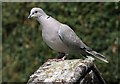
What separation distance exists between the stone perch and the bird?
233 millimetres

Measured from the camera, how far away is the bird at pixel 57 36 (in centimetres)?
413

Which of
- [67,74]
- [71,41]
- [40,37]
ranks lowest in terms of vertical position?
[40,37]

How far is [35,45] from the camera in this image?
7.98 meters

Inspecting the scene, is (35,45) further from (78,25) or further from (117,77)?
(117,77)

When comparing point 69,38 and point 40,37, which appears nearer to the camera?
point 69,38

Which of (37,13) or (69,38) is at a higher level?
(37,13)

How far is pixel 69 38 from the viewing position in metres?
4.37

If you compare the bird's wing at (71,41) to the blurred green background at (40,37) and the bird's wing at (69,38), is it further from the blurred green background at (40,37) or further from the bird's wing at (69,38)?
the blurred green background at (40,37)

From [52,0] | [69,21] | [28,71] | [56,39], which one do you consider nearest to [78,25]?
[69,21]

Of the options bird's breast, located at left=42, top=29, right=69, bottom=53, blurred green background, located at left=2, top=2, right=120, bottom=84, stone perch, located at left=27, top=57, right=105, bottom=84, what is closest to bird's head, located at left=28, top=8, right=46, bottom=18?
bird's breast, located at left=42, top=29, right=69, bottom=53

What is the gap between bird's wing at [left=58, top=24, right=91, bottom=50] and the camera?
4.25 m

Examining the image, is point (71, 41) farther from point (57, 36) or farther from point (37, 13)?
point (37, 13)

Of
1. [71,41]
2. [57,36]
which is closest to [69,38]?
[71,41]

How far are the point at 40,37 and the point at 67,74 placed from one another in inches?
170
